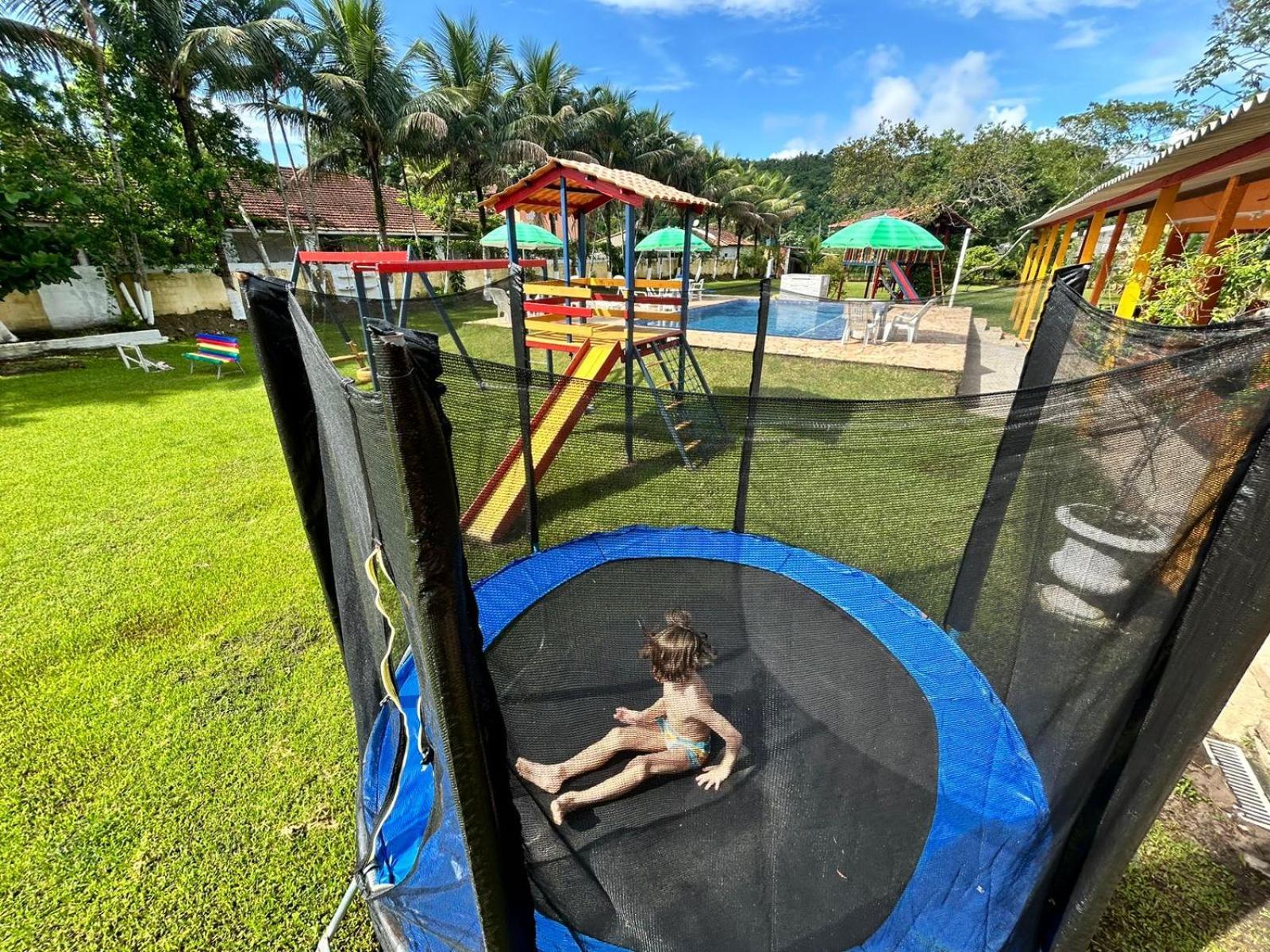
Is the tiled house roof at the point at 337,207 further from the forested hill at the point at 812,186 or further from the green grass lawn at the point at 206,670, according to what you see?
the forested hill at the point at 812,186

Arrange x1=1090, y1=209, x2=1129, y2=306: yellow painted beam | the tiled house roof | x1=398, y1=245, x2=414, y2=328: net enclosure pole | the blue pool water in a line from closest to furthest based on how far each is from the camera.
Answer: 1. x1=398, y1=245, x2=414, y2=328: net enclosure pole
2. x1=1090, y1=209, x2=1129, y2=306: yellow painted beam
3. the blue pool water
4. the tiled house roof

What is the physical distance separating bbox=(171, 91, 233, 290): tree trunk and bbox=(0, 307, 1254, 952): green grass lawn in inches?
367

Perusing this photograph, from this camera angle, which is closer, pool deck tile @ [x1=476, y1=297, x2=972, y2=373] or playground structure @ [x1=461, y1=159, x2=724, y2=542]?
playground structure @ [x1=461, y1=159, x2=724, y2=542]

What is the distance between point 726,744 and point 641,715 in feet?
0.91

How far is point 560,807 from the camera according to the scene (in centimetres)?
158

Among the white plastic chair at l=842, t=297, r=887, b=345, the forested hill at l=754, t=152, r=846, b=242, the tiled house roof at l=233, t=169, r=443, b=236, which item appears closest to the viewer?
the white plastic chair at l=842, t=297, r=887, b=345

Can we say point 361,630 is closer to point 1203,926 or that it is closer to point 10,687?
point 10,687

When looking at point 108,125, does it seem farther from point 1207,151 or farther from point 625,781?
point 1207,151

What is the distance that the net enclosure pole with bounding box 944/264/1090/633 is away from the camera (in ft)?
5.43

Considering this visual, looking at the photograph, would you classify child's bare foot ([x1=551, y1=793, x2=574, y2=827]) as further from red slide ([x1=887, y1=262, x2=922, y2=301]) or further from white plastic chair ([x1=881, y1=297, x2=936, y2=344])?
red slide ([x1=887, y1=262, x2=922, y2=301])

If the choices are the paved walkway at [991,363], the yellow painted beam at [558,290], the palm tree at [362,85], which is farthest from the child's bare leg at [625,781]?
the palm tree at [362,85]

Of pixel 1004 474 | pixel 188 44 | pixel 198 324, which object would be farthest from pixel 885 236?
pixel 198 324

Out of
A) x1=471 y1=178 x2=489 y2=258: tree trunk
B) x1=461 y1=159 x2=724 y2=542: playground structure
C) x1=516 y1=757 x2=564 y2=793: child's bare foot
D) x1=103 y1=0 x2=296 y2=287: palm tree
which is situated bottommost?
x1=516 y1=757 x2=564 y2=793: child's bare foot

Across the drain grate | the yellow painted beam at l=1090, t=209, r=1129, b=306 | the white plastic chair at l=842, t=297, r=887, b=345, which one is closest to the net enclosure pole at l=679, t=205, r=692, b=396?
the drain grate
